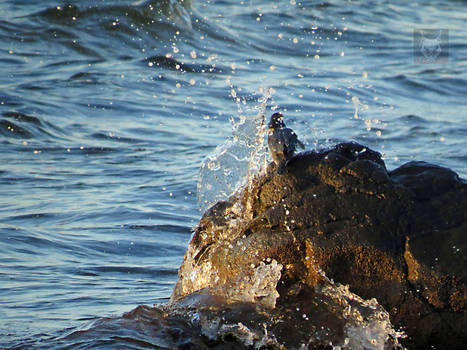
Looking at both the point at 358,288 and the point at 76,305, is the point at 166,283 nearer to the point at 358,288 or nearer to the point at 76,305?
the point at 76,305

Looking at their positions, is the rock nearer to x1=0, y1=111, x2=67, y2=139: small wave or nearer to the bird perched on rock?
the bird perched on rock

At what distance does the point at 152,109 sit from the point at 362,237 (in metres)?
6.59

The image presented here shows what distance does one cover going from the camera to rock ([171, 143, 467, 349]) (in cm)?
366

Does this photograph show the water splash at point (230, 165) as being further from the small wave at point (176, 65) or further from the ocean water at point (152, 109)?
the small wave at point (176, 65)

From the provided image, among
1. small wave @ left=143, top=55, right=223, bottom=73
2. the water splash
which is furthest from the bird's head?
small wave @ left=143, top=55, right=223, bottom=73

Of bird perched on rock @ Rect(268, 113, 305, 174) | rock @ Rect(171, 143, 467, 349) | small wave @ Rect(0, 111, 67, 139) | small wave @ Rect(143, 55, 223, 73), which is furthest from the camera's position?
small wave @ Rect(143, 55, 223, 73)

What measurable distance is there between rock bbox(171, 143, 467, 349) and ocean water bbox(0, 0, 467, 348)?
101 centimetres

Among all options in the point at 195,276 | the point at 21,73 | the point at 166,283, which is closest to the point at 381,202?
the point at 195,276

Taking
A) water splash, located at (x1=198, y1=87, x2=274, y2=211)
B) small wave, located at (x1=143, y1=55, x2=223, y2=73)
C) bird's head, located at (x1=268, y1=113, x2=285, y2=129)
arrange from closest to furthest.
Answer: bird's head, located at (x1=268, y1=113, x2=285, y2=129) → water splash, located at (x1=198, y1=87, x2=274, y2=211) → small wave, located at (x1=143, y1=55, x2=223, y2=73)

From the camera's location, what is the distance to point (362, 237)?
12.1 feet

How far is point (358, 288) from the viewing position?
12.2ft

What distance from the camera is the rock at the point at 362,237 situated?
3.66 metres

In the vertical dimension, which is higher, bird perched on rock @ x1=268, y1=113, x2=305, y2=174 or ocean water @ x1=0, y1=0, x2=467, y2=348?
bird perched on rock @ x1=268, y1=113, x2=305, y2=174

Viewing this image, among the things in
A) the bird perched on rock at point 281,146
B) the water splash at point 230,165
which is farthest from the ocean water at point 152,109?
the bird perched on rock at point 281,146
